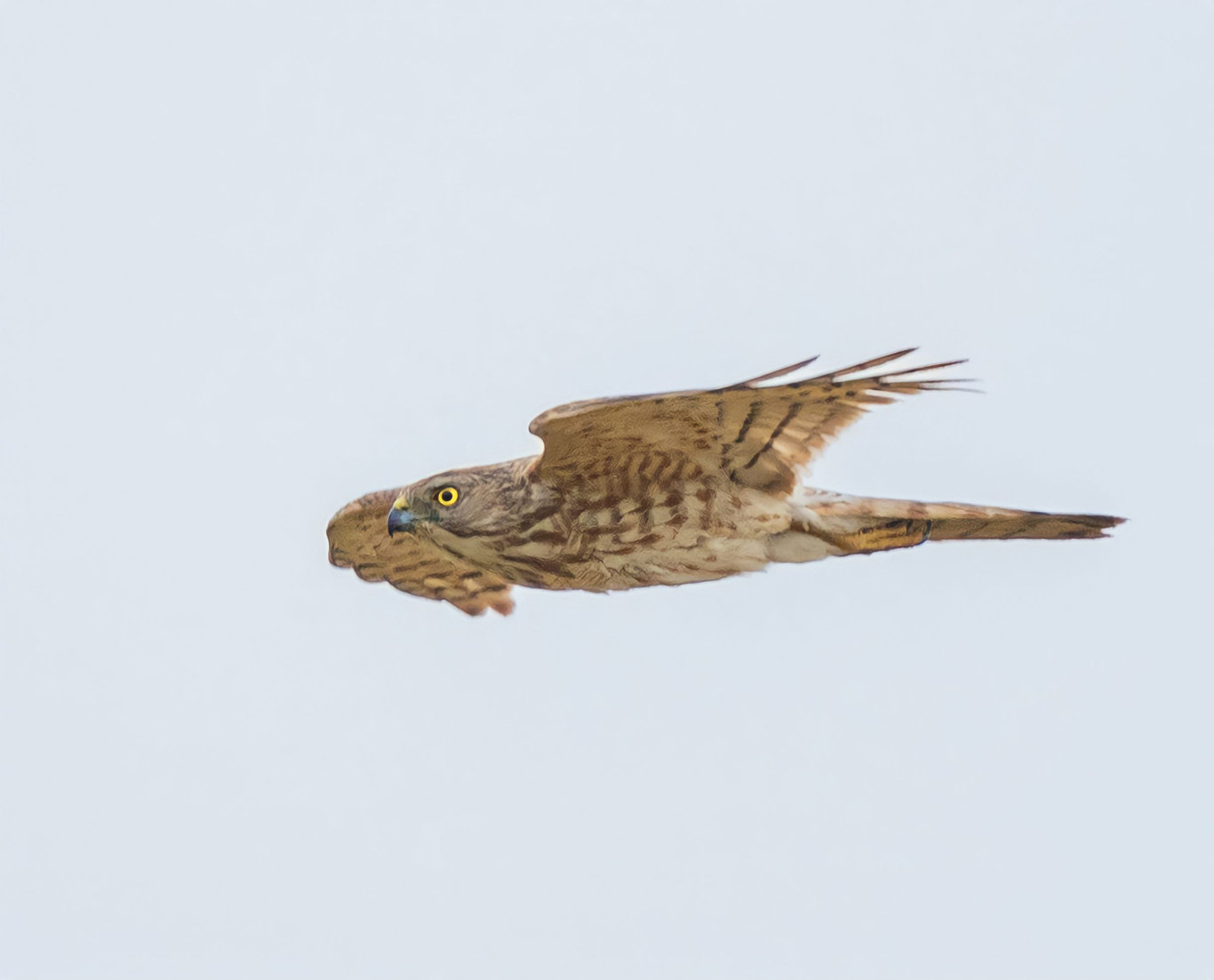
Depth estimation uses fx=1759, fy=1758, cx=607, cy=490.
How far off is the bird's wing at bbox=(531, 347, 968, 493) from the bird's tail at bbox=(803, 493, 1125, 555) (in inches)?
10.0

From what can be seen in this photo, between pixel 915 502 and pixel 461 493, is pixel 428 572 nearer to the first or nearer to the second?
pixel 461 493

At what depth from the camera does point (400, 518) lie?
8.30 metres

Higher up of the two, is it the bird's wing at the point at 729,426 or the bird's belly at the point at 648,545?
the bird's wing at the point at 729,426

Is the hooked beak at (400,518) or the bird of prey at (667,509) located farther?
the hooked beak at (400,518)

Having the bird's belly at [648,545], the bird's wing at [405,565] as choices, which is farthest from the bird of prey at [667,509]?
the bird's wing at [405,565]

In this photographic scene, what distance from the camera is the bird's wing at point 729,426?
6.98m

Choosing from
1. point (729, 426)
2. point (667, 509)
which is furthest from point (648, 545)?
point (729, 426)

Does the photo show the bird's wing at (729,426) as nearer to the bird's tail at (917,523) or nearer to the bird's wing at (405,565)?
the bird's tail at (917,523)

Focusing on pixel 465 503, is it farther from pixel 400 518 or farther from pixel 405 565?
pixel 405 565

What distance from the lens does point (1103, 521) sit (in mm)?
7609

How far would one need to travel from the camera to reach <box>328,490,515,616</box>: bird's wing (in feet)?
30.1

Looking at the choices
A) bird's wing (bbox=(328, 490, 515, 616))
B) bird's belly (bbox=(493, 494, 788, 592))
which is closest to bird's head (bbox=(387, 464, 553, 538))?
bird's belly (bbox=(493, 494, 788, 592))

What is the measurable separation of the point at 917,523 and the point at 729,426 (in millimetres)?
1012

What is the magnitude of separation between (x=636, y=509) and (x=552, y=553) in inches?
17.3
